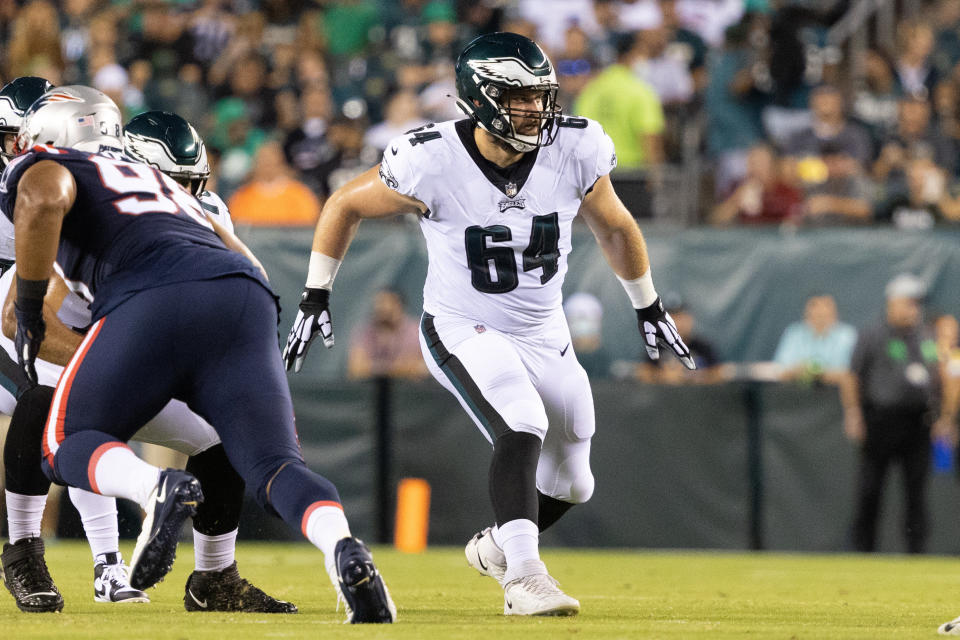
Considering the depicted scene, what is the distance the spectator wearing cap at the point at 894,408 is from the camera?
36.4 ft

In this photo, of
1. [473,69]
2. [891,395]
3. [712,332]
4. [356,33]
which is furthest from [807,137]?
[473,69]

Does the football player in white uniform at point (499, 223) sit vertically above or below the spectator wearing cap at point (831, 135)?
above

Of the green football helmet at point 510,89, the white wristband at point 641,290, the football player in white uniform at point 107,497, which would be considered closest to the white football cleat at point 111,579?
the football player in white uniform at point 107,497

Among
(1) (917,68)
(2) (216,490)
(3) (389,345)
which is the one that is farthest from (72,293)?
(1) (917,68)

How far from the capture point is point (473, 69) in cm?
575

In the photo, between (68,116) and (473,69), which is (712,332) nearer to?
(473,69)

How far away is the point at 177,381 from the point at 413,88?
9488 mm

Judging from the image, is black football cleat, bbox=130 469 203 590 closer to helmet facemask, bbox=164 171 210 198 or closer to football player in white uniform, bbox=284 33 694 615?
football player in white uniform, bbox=284 33 694 615

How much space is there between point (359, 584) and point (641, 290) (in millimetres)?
2346

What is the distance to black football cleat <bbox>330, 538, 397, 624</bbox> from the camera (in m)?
4.25

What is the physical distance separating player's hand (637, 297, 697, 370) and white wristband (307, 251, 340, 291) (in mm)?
1256

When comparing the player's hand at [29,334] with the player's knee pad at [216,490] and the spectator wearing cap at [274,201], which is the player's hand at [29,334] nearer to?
the player's knee pad at [216,490]

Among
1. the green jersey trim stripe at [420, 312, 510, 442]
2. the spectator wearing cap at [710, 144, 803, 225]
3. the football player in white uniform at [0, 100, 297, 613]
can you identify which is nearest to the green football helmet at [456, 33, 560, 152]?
the green jersey trim stripe at [420, 312, 510, 442]

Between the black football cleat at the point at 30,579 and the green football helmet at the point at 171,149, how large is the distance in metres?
1.38
